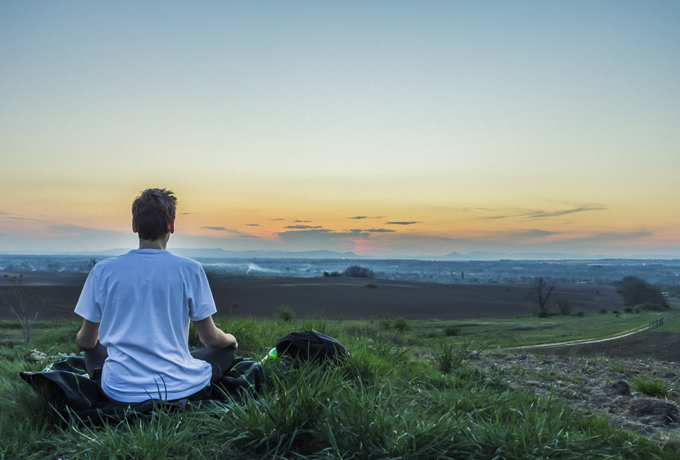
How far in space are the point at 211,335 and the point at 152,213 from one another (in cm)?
91

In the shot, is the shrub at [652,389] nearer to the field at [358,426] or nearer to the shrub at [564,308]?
the field at [358,426]

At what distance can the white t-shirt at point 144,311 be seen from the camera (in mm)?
3168

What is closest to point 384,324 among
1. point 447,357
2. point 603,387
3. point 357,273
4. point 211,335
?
point 447,357

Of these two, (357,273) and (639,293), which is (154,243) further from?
(357,273)

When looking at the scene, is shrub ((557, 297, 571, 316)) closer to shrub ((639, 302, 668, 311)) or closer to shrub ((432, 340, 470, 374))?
shrub ((639, 302, 668, 311))

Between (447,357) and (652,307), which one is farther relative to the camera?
(652,307)

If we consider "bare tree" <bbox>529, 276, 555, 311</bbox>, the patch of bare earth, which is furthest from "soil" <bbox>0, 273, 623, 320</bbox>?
the patch of bare earth

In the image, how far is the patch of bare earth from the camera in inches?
176

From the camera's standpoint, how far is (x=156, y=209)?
3146 mm

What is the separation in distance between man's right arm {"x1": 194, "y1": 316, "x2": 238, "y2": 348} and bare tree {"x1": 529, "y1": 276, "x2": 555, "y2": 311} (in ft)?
254

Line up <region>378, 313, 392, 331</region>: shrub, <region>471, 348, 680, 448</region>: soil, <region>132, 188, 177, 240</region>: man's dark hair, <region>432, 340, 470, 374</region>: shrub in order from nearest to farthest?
<region>132, 188, 177, 240</region>: man's dark hair
<region>471, 348, 680, 448</region>: soil
<region>432, 340, 470, 374</region>: shrub
<region>378, 313, 392, 331</region>: shrub

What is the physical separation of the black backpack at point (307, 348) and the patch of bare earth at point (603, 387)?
1903mm

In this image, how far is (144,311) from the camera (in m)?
3.18

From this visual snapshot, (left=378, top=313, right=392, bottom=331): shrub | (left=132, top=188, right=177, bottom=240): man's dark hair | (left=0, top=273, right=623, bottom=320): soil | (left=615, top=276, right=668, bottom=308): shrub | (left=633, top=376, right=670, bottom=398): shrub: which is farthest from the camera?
(left=615, top=276, right=668, bottom=308): shrub
